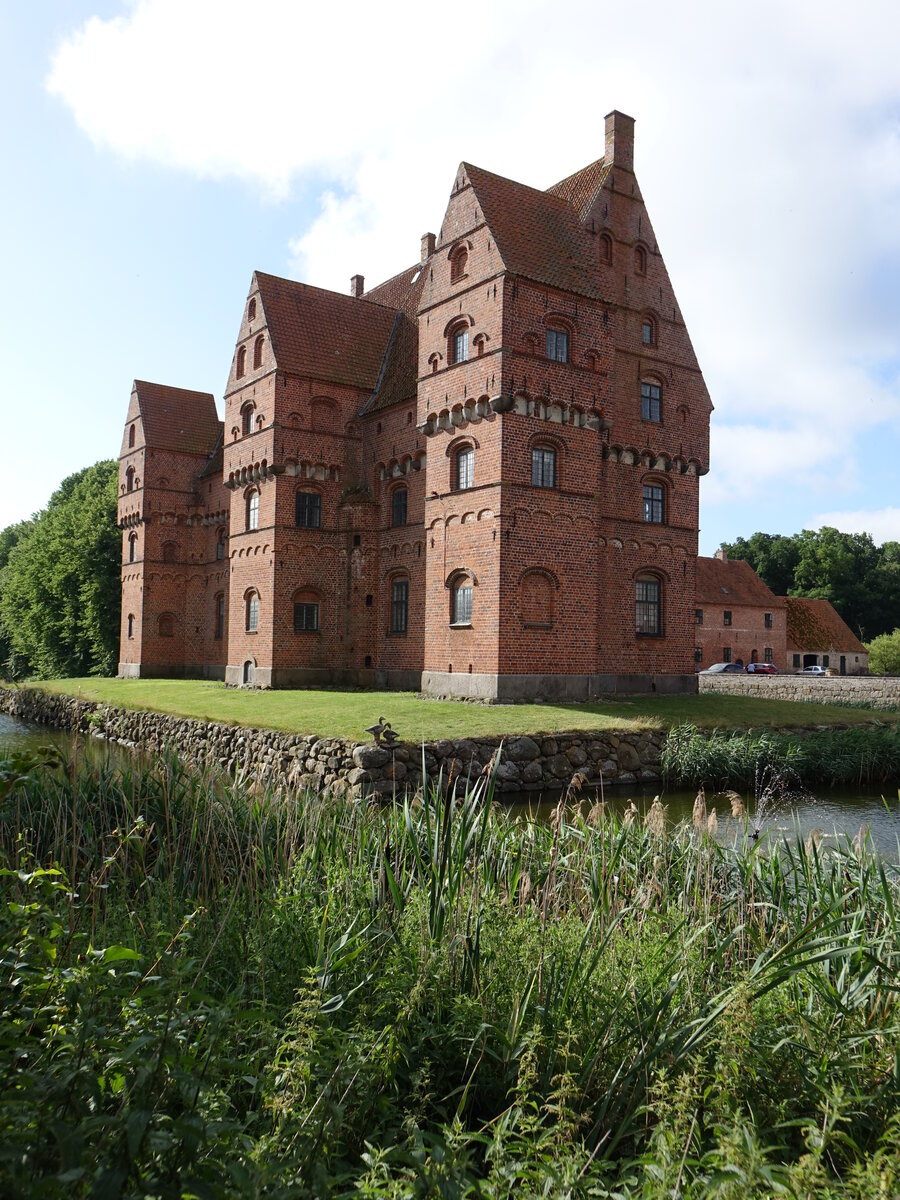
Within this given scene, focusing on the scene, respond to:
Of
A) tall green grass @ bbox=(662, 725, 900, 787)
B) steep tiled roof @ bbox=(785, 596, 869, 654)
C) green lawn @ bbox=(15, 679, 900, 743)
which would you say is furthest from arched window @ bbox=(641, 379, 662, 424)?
steep tiled roof @ bbox=(785, 596, 869, 654)

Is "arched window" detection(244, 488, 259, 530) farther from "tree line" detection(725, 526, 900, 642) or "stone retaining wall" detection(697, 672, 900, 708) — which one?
"tree line" detection(725, 526, 900, 642)

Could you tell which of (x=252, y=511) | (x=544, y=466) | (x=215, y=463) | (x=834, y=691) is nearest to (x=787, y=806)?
(x=544, y=466)

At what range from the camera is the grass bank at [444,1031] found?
258 centimetres

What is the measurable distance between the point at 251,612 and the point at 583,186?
53.4 ft

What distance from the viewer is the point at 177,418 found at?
130 feet

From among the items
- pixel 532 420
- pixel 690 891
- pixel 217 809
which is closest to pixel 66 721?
pixel 532 420

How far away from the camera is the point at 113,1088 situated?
2928mm

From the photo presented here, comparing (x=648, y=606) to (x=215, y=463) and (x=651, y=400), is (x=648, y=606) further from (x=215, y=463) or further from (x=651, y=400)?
(x=215, y=463)

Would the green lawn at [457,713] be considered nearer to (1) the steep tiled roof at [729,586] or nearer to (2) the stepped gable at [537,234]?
(2) the stepped gable at [537,234]

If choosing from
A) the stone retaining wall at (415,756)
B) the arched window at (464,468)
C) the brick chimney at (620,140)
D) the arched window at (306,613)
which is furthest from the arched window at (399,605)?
the brick chimney at (620,140)

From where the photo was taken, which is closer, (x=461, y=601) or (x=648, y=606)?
(x=461, y=601)

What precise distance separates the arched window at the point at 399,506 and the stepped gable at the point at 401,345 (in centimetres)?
276

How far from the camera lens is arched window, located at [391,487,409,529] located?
27.0 metres

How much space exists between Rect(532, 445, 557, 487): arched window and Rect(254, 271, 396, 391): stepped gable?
10.00 m
